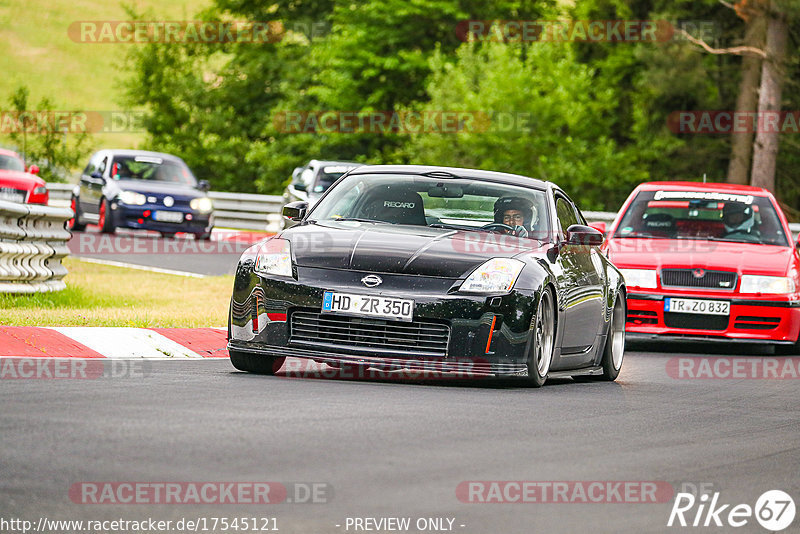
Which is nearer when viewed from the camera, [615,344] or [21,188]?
[615,344]

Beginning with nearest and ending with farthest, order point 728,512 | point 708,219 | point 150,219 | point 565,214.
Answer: point 728,512 < point 565,214 < point 708,219 < point 150,219

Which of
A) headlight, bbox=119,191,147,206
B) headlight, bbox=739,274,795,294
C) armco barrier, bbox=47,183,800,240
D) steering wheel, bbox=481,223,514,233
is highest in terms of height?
steering wheel, bbox=481,223,514,233

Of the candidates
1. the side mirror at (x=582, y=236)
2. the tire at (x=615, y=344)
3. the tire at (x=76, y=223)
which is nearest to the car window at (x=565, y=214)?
the side mirror at (x=582, y=236)

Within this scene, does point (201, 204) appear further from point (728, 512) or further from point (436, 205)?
point (728, 512)

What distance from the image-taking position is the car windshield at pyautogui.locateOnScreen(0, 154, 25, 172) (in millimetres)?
27270

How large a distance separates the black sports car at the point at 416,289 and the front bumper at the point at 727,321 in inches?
142

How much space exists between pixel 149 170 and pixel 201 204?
73.4 inches

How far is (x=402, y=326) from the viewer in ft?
30.2

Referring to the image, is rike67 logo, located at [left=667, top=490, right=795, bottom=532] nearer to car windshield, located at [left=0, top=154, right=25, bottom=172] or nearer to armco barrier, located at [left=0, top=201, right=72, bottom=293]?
armco barrier, located at [left=0, top=201, right=72, bottom=293]

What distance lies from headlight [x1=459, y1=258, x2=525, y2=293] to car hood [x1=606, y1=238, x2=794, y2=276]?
16.3 feet

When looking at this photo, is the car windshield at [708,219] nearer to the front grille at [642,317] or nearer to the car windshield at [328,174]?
the front grille at [642,317]

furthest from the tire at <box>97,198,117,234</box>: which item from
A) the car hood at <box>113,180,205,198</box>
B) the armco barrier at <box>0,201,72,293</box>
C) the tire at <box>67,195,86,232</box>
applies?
the armco barrier at <box>0,201,72,293</box>

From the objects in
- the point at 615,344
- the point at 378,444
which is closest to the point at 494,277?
the point at 615,344

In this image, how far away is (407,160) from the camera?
2299 inches
